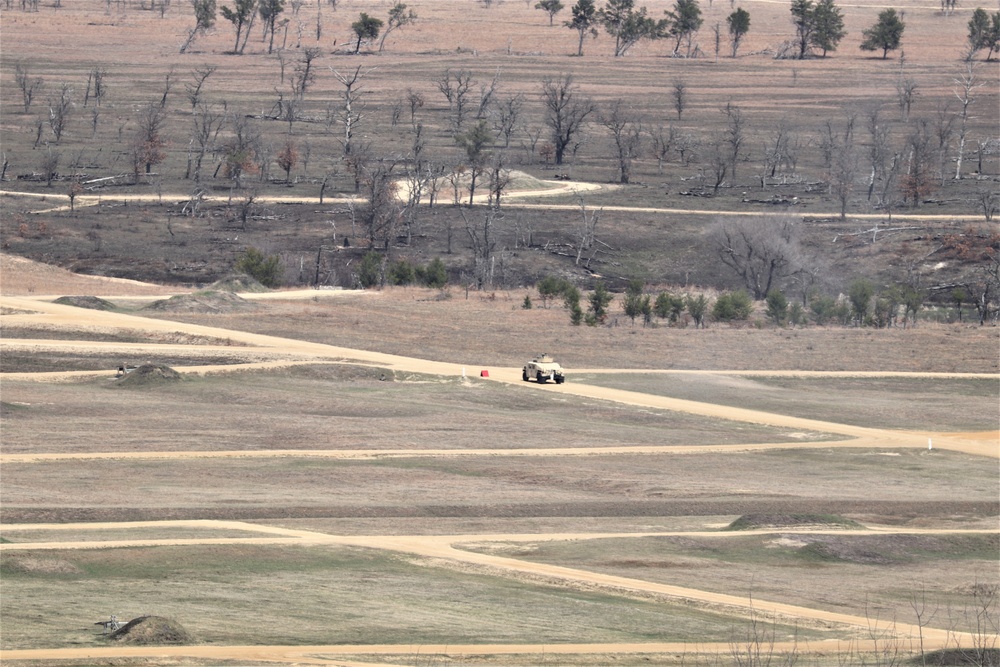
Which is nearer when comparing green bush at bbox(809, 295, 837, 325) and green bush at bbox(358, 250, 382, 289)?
green bush at bbox(809, 295, 837, 325)

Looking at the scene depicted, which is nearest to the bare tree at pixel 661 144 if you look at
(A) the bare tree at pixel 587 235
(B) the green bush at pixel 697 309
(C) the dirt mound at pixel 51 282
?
(A) the bare tree at pixel 587 235

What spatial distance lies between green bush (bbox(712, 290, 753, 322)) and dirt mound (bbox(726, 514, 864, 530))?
44.3 m

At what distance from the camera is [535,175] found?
136 meters

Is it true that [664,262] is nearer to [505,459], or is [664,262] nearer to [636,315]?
[636,315]

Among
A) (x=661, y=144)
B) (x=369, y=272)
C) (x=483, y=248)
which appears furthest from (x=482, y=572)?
(x=661, y=144)

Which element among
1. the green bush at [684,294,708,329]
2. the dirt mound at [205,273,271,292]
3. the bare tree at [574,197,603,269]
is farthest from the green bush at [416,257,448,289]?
the green bush at [684,294,708,329]

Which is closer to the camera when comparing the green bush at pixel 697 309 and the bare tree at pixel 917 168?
the green bush at pixel 697 309

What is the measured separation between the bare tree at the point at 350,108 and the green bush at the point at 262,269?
37559 mm

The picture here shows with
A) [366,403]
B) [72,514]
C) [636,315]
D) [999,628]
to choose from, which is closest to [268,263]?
[636,315]

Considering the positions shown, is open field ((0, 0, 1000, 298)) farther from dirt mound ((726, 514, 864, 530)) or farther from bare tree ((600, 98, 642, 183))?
dirt mound ((726, 514, 864, 530))

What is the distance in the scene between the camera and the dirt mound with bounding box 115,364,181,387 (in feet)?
204

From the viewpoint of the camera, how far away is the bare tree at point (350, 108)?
137750mm

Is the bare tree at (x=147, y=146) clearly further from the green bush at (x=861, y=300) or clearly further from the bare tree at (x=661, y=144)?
the green bush at (x=861, y=300)

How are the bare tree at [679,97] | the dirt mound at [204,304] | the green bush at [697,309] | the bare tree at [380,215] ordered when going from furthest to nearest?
the bare tree at [679,97]
the bare tree at [380,215]
the green bush at [697,309]
the dirt mound at [204,304]
